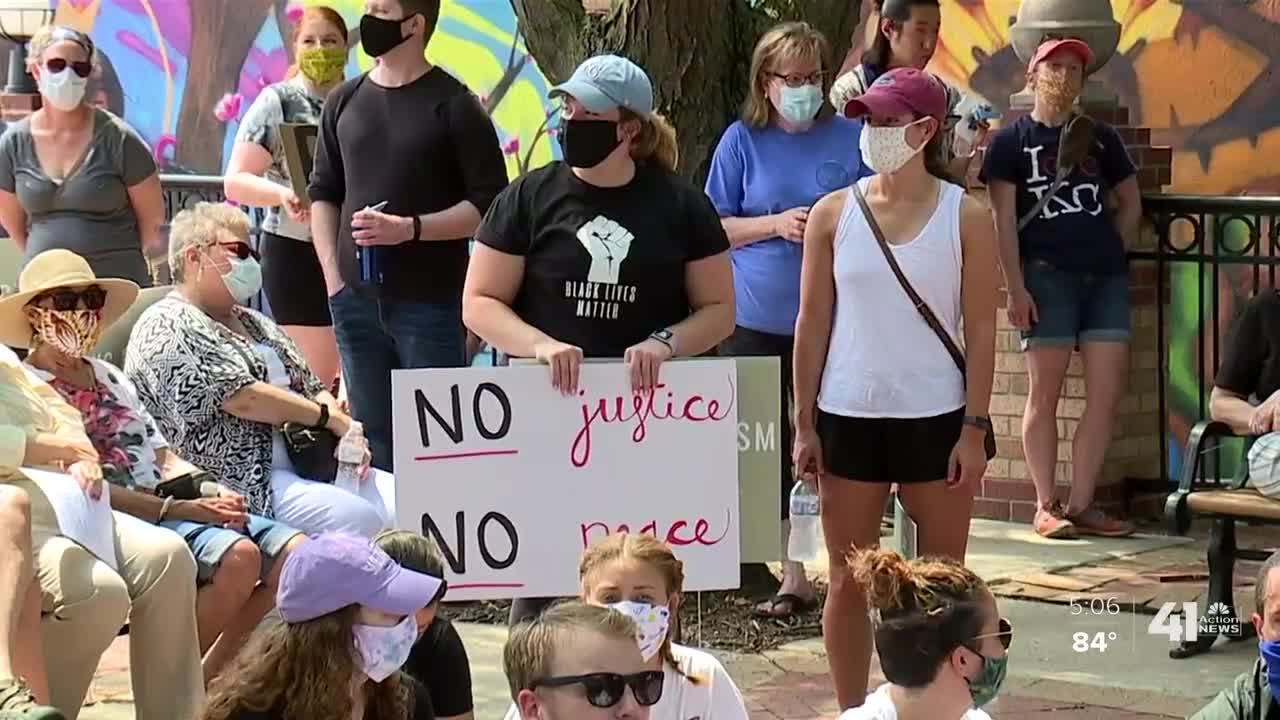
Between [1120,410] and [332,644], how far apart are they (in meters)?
6.21

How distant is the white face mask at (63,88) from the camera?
9305 millimetres

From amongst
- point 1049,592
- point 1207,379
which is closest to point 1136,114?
point 1207,379

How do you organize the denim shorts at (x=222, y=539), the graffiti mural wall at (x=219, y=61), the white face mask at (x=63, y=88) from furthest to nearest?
the graffiti mural wall at (x=219, y=61) → the white face mask at (x=63, y=88) → the denim shorts at (x=222, y=539)

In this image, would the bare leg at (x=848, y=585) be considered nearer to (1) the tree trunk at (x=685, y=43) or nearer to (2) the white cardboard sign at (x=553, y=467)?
(2) the white cardboard sign at (x=553, y=467)

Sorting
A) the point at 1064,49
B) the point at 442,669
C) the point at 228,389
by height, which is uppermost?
the point at 1064,49

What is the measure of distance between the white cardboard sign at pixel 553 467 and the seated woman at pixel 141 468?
0.74 m

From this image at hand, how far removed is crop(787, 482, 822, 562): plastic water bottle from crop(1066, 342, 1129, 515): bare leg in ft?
8.44

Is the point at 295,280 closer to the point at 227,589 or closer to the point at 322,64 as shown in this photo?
the point at 322,64

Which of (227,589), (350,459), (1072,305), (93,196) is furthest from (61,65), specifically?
(1072,305)

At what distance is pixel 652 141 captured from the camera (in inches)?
254

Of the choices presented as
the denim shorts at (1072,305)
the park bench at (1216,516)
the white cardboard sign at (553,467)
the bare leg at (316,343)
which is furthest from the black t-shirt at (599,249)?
the denim shorts at (1072,305)

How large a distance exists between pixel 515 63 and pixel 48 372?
7537 millimetres

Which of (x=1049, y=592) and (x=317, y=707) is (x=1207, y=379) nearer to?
(x=1049, y=592)

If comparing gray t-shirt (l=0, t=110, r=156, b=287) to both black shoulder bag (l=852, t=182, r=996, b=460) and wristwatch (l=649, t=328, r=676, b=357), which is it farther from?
black shoulder bag (l=852, t=182, r=996, b=460)
